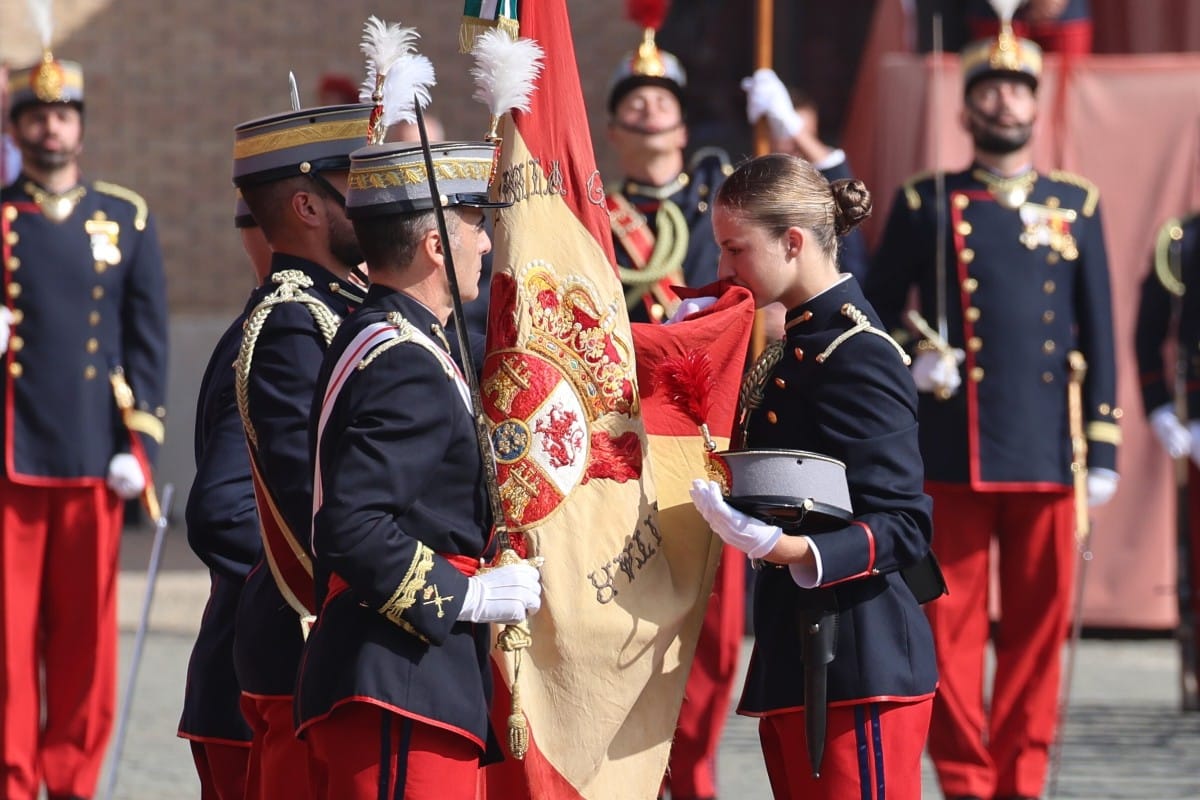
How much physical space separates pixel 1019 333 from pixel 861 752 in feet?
9.08

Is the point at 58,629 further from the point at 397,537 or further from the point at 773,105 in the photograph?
the point at 397,537

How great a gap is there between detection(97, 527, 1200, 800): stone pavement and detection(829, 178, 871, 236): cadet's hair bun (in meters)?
2.76

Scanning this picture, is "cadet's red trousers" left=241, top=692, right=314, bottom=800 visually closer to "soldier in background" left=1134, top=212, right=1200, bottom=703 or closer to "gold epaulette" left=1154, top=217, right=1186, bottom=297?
"soldier in background" left=1134, top=212, right=1200, bottom=703

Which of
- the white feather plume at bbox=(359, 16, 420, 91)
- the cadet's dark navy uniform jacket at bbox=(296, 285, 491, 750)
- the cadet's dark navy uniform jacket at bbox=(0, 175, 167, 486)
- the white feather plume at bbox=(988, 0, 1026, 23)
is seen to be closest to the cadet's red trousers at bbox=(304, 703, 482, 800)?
the cadet's dark navy uniform jacket at bbox=(296, 285, 491, 750)

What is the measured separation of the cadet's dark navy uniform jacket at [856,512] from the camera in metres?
3.57

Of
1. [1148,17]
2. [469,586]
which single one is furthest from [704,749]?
[1148,17]

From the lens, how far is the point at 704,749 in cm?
586

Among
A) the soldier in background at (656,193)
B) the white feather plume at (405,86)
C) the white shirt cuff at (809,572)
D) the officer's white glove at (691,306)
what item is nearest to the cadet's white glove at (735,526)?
the white shirt cuff at (809,572)

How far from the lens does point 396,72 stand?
137 inches

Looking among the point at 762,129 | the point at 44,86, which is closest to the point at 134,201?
the point at 44,86

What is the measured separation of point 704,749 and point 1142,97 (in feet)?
12.9

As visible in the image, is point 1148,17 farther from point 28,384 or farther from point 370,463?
point 370,463

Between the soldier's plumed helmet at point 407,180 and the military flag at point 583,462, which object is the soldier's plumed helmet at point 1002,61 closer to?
the military flag at point 583,462

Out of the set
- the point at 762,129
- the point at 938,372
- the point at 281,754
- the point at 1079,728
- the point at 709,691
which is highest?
the point at 762,129
